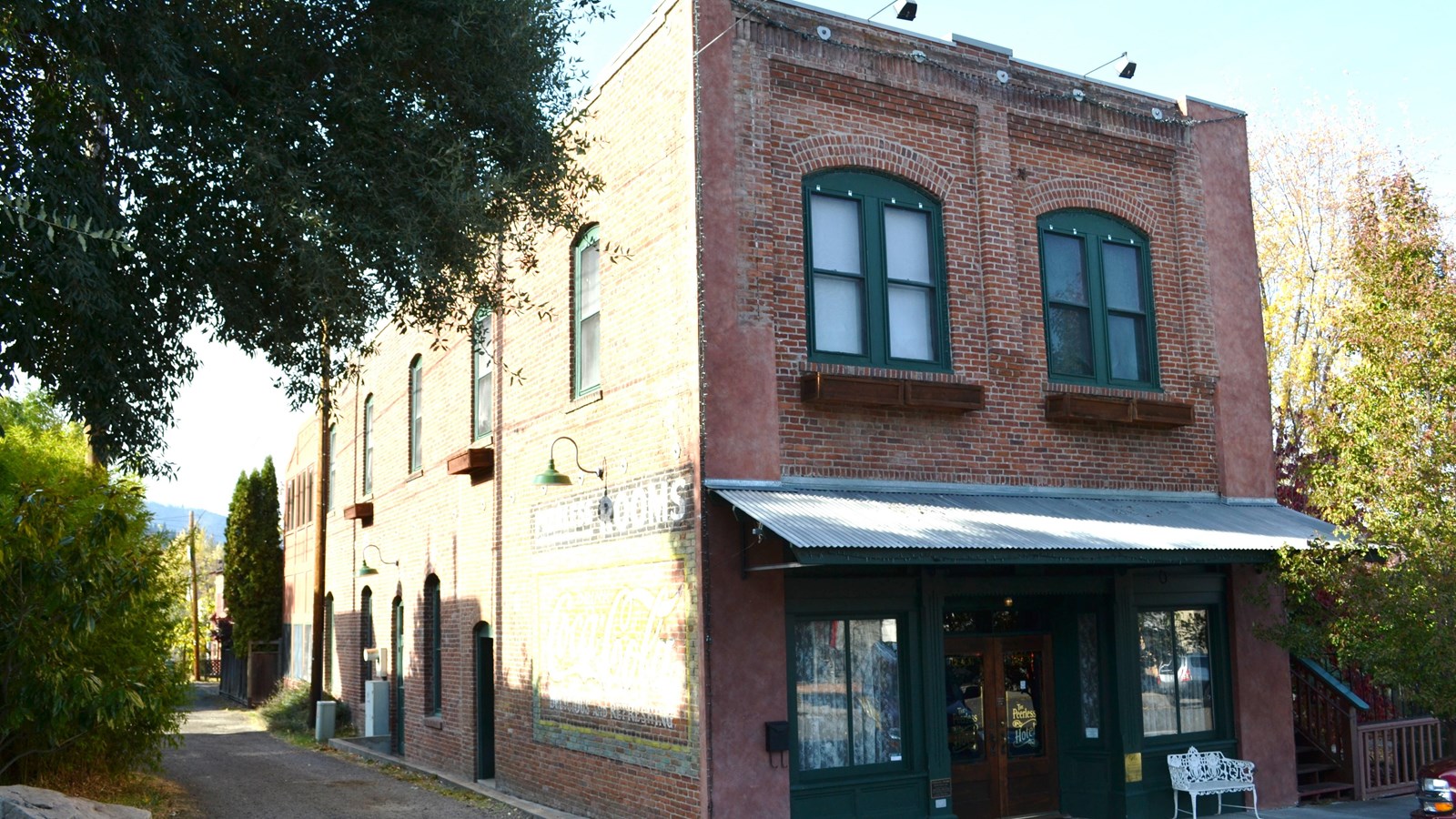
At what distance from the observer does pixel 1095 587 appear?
571 inches

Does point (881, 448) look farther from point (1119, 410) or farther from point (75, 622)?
point (75, 622)

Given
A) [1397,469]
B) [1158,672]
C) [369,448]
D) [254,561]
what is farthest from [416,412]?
[254,561]

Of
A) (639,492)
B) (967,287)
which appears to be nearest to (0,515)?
(639,492)

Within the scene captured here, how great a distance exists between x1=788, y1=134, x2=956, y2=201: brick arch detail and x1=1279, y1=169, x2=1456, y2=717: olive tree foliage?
4701mm

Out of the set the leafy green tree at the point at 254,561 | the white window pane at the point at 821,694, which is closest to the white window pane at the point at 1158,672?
the white window pane at the point at 821,694

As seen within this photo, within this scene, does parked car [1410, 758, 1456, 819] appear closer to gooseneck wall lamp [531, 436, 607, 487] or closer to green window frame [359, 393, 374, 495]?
gooseneck wall lamp [531, 436, 607, 487]

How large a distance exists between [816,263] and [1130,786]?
671 cm

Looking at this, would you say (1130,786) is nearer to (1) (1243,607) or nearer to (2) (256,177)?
(1) (1243,607)

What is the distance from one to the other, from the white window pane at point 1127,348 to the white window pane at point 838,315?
11.7 feet

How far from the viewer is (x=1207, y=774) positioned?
46.7 feet

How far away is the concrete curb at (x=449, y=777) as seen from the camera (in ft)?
49.9

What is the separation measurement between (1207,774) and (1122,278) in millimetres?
5885

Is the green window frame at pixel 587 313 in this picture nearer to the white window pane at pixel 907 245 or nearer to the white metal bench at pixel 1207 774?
the white window pane at pixel 907 245

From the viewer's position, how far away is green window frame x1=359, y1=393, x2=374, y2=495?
1029 inches
